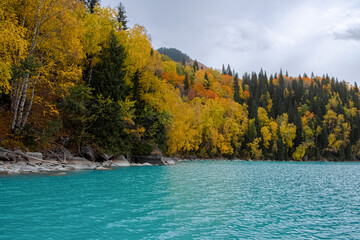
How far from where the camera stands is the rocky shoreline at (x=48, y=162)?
655 inches

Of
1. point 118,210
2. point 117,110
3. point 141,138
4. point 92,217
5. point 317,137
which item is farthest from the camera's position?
point 317,137

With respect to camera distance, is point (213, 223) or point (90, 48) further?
point (90, 48)

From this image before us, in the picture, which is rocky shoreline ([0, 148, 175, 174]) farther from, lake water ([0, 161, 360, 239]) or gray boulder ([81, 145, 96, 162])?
lake water ([0, 161, 360, 239])

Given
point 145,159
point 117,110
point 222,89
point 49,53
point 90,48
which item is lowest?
point 145,159

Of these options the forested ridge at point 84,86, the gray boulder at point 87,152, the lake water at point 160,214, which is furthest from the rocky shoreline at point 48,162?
the lake water at point 160,214

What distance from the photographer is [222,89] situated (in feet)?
336

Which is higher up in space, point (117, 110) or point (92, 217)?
point (117, 110)

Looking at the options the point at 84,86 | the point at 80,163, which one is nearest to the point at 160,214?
the point at 80,163

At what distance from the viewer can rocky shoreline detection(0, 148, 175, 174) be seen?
54.6 ft

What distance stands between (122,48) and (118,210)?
77.7 feet

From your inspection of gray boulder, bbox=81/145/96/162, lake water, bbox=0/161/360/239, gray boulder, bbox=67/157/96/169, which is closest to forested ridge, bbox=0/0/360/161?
gray boulder, bbox=81/145/96/162

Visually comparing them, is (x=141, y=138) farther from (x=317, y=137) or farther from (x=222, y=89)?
(x=317, y=137)

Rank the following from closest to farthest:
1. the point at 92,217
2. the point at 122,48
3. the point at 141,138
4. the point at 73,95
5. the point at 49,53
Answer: the point at 92,217, the point at 49,53, the point at 73,95, the point at 122,48, the point at 141,138

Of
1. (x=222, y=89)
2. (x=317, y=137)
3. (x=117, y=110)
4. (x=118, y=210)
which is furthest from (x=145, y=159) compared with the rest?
(x=317, y=137)
